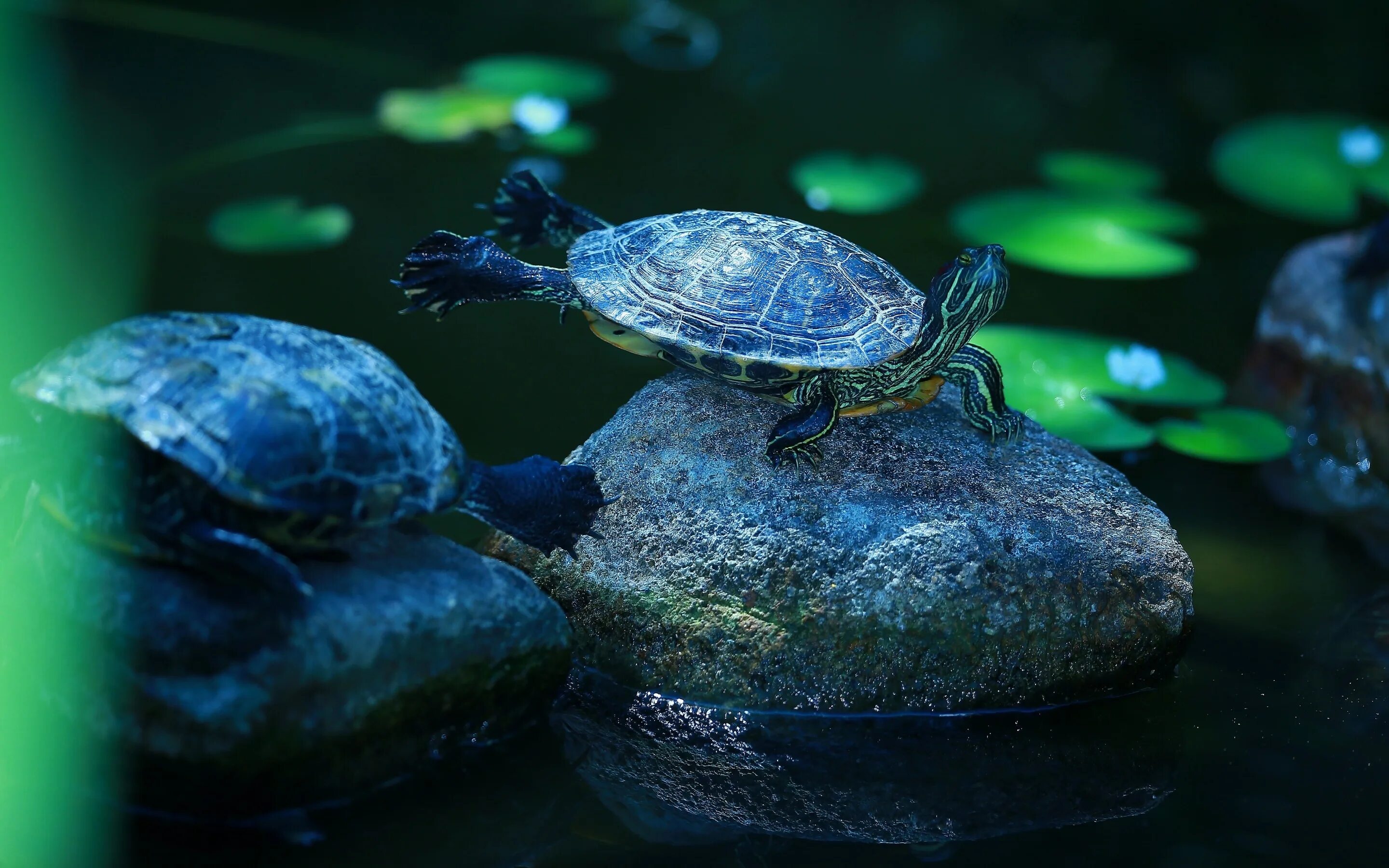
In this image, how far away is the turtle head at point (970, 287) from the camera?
11.2ft

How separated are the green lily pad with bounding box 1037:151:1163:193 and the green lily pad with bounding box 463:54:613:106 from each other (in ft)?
7.81

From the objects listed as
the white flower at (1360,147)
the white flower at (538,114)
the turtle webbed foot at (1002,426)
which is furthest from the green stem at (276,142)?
the white flower at (1360,147)

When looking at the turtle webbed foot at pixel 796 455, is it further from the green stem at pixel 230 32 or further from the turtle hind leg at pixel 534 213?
the green stem at pixel 230 32

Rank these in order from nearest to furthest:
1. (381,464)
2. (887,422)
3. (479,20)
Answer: (381,464)
(887,422)
(479,20)

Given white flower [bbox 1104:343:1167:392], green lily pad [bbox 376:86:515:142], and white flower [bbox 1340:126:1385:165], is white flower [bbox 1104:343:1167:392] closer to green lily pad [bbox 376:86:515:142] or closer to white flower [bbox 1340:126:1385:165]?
white flower [bbox 1340:126:1385:165]

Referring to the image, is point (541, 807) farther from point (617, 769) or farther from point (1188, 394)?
point (1188, 394)

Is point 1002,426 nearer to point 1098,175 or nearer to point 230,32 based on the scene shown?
point 1098,175

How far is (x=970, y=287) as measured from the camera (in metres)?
3.42

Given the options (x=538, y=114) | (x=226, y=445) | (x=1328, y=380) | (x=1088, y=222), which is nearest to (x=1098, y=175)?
(x=1088, y=222)

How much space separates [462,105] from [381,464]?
3885 millimetres

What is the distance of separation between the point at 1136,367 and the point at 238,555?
3.50m

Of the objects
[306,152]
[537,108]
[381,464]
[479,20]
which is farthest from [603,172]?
[381,464]

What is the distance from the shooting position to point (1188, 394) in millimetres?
4934

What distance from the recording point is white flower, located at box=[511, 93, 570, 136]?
6.56 m
